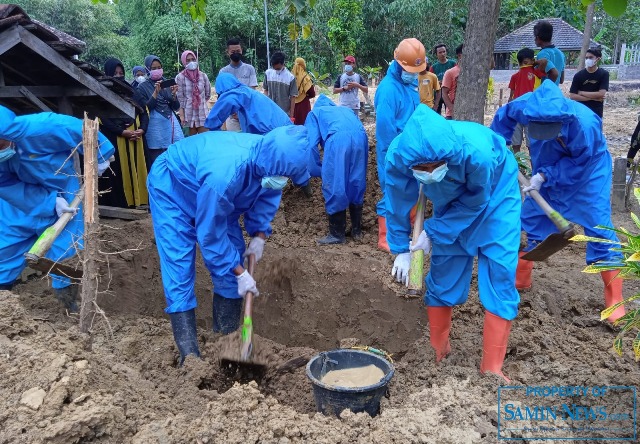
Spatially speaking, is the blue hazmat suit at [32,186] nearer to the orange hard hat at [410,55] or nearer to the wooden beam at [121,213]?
the wooden beam at [121,213]

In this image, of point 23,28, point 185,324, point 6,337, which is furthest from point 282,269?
point 23,28

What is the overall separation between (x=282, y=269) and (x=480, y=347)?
1.93 meters

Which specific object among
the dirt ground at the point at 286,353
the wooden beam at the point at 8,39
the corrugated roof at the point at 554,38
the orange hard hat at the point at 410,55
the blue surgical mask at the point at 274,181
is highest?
the corrugated roof at the point at 554,38

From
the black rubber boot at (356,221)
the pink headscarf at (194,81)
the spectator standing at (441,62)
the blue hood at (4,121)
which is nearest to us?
the blue hood at (4,121)

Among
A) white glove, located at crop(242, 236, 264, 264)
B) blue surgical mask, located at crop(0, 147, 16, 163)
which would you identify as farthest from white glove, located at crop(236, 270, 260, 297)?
blue surgical mask, located at crop(0, 147, 16, 163)

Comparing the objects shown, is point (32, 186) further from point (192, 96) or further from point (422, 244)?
point (192, 96)

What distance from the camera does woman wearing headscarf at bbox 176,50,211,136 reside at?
752 centimetres

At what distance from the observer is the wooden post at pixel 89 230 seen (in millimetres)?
3191

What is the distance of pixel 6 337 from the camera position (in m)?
3.04

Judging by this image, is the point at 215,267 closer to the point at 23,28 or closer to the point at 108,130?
the point at 23,28

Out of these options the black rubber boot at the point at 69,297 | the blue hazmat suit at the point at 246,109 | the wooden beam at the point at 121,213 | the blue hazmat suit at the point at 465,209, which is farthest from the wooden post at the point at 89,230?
the wooden beam at the point at 121,213

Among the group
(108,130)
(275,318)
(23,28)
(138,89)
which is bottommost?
(275,318)

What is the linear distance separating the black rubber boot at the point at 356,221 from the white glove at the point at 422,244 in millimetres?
2272

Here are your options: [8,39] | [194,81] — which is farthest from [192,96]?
[8,39]
